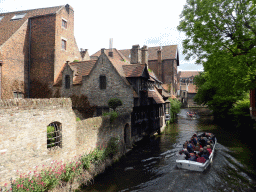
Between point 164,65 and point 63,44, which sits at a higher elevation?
point 164,65

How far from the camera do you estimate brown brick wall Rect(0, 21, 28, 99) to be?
59.6ft

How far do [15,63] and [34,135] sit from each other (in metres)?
14.5

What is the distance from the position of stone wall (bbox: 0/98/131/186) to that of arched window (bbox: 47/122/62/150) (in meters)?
0.19

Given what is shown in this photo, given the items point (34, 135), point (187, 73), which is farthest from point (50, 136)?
point (187, 73)

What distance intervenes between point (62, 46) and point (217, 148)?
19.8 metres

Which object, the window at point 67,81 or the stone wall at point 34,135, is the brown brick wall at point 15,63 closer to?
the window at point 67,81

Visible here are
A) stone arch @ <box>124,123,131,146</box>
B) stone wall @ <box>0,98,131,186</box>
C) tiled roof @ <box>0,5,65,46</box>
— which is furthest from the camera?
tiled roof @ <box>0,5,65,46</box>

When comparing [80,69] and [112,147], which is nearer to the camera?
[112,147]

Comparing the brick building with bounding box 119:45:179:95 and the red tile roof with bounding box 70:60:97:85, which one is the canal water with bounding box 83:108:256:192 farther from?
the brick building with bounding box 119:45:179:95

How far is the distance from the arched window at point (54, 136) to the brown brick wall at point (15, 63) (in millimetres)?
11677

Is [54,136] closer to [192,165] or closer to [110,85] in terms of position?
[192,165]

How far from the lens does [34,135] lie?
7980 mm

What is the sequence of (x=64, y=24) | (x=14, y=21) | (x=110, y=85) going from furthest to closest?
(x=64, y=24) → (x=14, y=21) → (x=110, y=85)

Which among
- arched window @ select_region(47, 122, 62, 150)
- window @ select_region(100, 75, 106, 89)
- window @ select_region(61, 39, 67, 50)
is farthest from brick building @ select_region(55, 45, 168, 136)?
arched window @ select_region(47, 122, 62, 150)
